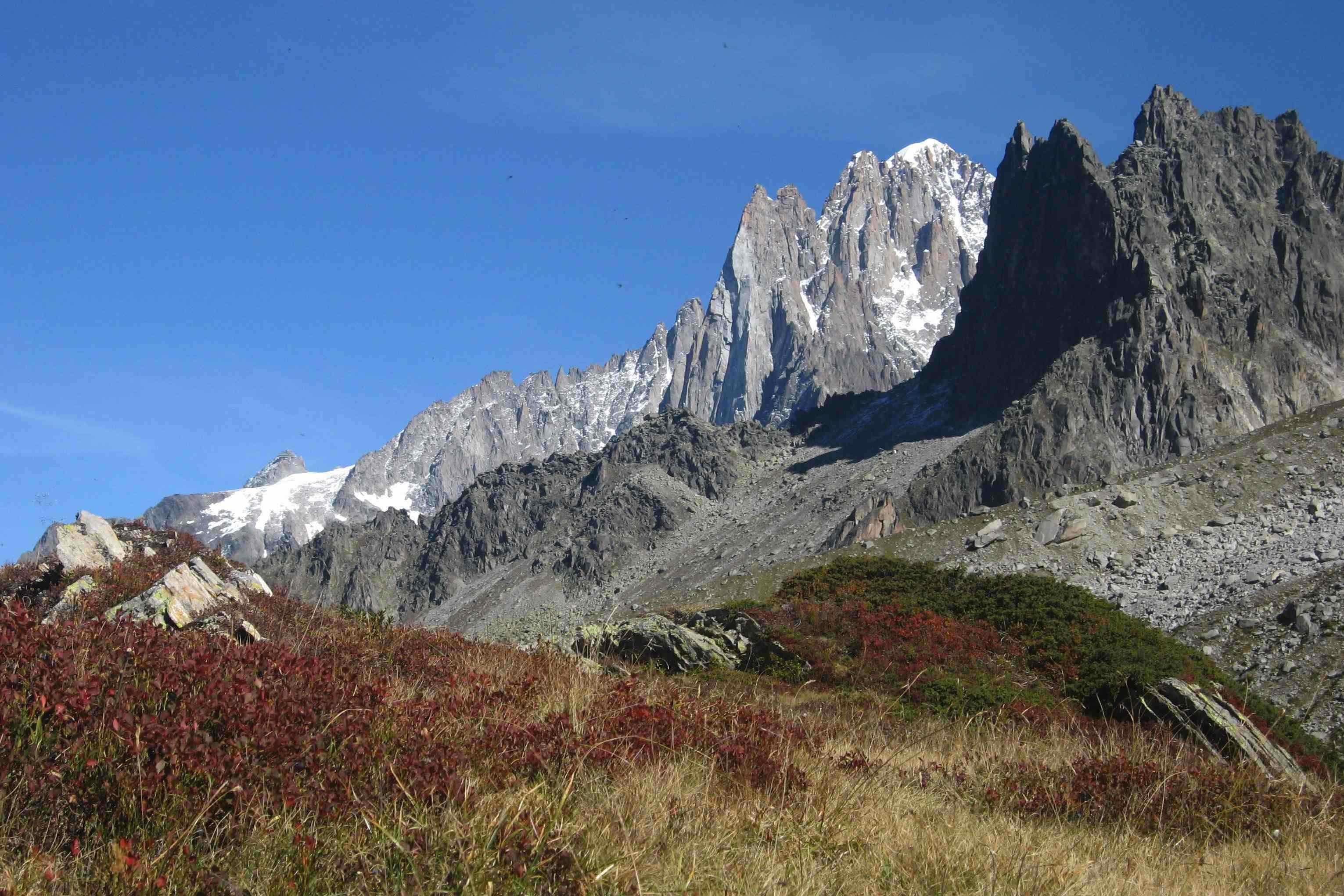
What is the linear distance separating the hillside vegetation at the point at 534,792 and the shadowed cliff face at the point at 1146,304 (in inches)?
4226

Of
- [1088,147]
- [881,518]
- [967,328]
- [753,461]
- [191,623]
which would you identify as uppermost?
[1088,147]

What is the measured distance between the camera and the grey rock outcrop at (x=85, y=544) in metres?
16.9

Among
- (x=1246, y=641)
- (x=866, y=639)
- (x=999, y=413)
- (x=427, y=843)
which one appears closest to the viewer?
(x=427, y=843)

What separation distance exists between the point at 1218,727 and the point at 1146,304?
12657cm

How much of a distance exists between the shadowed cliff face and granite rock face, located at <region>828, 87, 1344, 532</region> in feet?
0.84

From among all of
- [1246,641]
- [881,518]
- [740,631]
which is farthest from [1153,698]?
[881,518]

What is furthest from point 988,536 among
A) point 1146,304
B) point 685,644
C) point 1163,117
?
point 1163,117

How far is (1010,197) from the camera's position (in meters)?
166

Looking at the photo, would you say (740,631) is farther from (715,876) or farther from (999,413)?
(999,413)

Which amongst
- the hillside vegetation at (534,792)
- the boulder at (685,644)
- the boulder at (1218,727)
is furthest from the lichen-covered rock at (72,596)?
the boulder at (1218,727)

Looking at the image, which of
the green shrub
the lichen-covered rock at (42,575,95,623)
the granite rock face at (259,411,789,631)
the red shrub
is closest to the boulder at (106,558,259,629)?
the lichen-covered rock at (42,575,95,623)

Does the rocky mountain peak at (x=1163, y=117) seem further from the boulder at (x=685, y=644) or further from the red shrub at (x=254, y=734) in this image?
the red shrub at (x=254, y=734)

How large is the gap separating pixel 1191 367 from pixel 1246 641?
97077 millimetres

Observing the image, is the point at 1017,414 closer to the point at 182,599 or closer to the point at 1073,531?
the point at 1073,531
